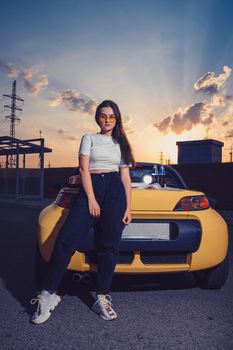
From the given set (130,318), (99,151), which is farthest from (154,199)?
(130,318)

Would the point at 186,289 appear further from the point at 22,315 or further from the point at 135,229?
the point at 22,315

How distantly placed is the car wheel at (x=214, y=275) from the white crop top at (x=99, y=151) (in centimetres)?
142

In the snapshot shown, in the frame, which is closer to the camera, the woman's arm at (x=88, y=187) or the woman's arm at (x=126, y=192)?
the woman's arm at (x=88, y=187)

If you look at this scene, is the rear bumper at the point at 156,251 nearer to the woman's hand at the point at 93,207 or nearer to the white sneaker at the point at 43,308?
the woman's hand at the point at 93,207

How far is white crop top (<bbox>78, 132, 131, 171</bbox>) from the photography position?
118 inches

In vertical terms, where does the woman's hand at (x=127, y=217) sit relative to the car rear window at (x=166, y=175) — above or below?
below

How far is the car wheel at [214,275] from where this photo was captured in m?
3.63

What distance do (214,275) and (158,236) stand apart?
2.73ft

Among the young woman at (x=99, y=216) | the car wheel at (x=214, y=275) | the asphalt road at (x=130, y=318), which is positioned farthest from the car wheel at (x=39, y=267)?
the car wheel at (x=214, y=275)

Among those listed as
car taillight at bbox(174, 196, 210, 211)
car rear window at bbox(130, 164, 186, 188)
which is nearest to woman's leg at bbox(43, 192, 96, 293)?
car taillight at bbox(174, 196, 210, 211)

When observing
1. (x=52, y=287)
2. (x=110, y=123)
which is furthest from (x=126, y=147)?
(x=52, y=287)

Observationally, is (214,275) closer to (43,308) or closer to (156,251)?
(156,251)

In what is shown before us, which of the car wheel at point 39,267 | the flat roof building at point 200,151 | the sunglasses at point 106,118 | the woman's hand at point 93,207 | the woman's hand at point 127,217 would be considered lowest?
the car wheel at point 39,267

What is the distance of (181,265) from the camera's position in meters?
3.29
